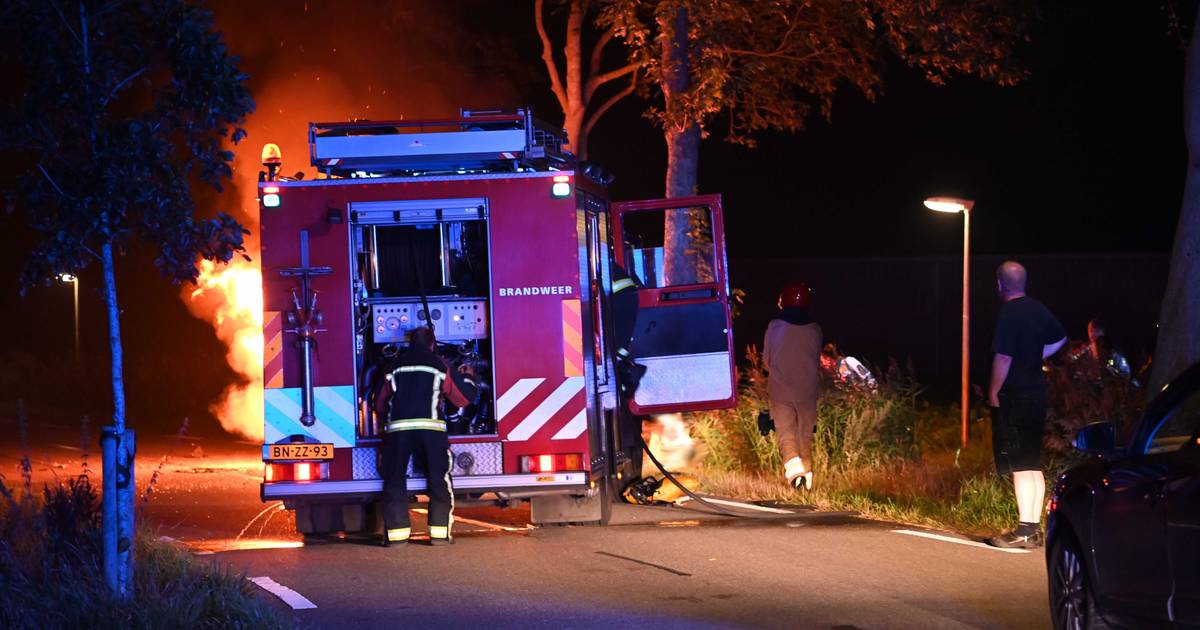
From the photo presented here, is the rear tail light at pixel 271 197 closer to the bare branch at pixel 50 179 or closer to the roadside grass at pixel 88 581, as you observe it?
the roadside grass at pixel 88 581

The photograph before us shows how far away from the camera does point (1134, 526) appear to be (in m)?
6.23

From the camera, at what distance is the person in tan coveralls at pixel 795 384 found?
43.5ft

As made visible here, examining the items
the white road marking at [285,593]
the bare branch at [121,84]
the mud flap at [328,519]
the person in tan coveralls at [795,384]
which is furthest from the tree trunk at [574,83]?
the bare branch at [121,84]

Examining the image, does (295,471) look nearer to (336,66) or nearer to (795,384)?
(795,384)

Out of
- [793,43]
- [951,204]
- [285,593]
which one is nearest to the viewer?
[285,593]

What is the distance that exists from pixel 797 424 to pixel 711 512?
54.0 inches

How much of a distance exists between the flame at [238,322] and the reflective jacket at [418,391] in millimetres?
7010

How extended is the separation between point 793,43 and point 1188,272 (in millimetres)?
6279

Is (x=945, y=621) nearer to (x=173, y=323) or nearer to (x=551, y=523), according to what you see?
(x=551, y=523)

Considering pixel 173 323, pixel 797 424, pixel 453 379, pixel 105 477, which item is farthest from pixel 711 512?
pixel 173 323

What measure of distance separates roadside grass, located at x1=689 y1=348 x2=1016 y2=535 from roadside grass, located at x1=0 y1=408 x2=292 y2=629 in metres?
5.73

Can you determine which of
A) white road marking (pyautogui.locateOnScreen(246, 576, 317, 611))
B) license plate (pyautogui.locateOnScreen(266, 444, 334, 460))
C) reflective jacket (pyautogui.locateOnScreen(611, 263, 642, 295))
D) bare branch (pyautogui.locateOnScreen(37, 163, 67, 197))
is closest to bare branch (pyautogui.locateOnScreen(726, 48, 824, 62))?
reflective jacket (pyautogui.locateOnScreen(611, 263, 642, 295))

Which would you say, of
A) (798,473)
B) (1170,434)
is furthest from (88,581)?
(798,473)

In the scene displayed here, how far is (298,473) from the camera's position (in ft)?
35.3
